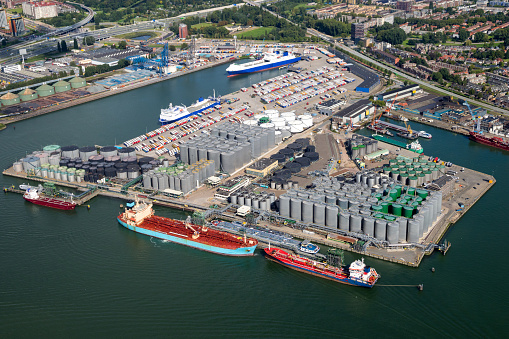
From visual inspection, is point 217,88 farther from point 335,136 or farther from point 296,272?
point 296,272

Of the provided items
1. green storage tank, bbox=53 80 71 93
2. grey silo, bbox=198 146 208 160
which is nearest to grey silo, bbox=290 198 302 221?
grey silo, bbox=198 146 208 160

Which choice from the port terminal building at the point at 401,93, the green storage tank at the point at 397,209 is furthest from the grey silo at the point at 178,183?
the port terminal building at the point at 401,93

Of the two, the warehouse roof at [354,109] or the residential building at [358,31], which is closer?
the warehouse roof at [354,109]

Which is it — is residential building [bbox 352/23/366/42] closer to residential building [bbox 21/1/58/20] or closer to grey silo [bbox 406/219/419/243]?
residential building [bbox 21/1/58/20]

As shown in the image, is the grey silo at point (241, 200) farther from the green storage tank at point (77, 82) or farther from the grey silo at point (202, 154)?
the green storage tank at point (77, 82)

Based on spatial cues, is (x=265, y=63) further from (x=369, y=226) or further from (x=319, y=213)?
(x=369, y=226)

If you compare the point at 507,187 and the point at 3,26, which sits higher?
the point at 3,26

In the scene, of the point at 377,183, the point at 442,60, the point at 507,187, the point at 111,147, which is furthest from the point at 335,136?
the point at 442,60
